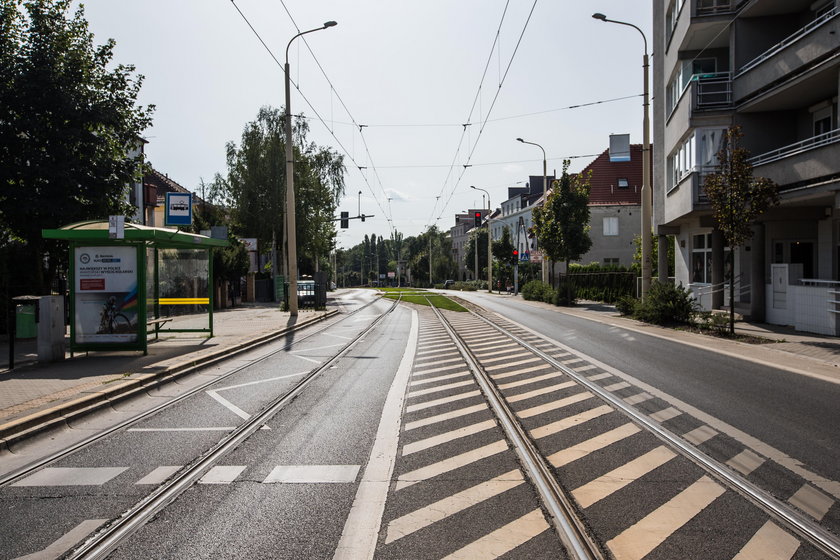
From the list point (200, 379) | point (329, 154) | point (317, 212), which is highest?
point (329, 154)

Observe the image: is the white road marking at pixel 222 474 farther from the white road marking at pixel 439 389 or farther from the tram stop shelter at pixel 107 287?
the tram stop shelter at pixel 107 287

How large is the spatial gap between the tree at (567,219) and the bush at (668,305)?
529 inches

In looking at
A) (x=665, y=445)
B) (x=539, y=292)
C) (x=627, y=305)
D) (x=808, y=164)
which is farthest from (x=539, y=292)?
(x=665, y=445)

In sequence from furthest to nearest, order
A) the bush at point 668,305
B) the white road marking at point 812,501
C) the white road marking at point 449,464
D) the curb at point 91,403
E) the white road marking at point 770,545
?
the bush at point 668,305, the curb at point 91,403, the white road marking at point 449,464, the white road marking at point 812,501, the white road marking at point 770,545

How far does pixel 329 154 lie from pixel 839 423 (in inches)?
1879

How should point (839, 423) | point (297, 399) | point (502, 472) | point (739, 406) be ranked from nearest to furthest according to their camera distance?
1. point (502, 472)
2. point (839, 423)
3. point (739, 406)
4. point (297, 399)

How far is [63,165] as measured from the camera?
1592 cm

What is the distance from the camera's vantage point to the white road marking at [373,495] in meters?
3.82

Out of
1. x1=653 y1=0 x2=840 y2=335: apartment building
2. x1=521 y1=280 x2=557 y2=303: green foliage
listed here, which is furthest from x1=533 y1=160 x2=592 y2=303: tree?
x1=653 y1=0 x2=840 y2=335: apartment building

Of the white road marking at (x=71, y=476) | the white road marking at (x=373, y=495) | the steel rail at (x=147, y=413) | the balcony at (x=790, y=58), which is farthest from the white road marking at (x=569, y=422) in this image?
the balcony at (x=790, y=58)

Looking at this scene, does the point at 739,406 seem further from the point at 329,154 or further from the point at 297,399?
the point at 329,154

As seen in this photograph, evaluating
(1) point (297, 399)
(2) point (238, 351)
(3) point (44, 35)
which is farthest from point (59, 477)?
(3) point (44, 35)

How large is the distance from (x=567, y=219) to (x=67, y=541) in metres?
33.3

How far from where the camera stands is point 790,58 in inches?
719
